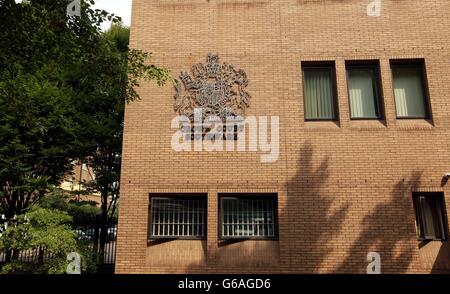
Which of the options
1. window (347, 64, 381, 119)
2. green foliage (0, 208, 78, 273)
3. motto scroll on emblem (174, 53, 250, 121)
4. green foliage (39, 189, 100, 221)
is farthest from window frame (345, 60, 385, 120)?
green foliage (39, 189, 100, 221)

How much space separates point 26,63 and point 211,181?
4.85m

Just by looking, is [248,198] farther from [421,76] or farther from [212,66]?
[421,76]

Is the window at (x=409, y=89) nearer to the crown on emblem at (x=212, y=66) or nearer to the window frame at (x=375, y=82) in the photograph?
the window frame at (x=375, y=82)

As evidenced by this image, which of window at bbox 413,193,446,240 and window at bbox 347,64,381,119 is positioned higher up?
window at bbox 347,64,381,119

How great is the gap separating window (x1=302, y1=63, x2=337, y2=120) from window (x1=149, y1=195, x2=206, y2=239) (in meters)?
3.68

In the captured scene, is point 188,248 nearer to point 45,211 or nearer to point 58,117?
point 45,211

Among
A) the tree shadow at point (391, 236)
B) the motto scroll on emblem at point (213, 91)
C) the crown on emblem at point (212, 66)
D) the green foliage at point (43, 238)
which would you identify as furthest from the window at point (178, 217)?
the tree shadow at point (391, 236)

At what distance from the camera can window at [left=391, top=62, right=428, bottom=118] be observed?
31.3 feet

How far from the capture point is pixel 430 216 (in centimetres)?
891

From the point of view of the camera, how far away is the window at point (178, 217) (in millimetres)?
9008

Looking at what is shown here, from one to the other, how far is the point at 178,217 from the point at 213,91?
3.33 m

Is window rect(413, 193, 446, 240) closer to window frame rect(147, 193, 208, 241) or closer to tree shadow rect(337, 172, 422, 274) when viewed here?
tree shadow rect(337, 172, 422, 274)

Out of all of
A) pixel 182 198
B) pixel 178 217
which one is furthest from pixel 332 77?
pixel 178 217

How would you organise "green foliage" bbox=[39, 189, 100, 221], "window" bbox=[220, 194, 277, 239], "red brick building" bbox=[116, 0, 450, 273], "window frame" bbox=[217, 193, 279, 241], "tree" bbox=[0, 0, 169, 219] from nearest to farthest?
"tree" bbox=[0, 0, 169, 219] < "red brick building" bbox=[116, 0, 450, 273] < "window frame" bbox=[217, 193, 279, 241] < "window" bbox=[220, 194, 277, 239] < "green foliage" bbox=[39, 189, 100, 221]
